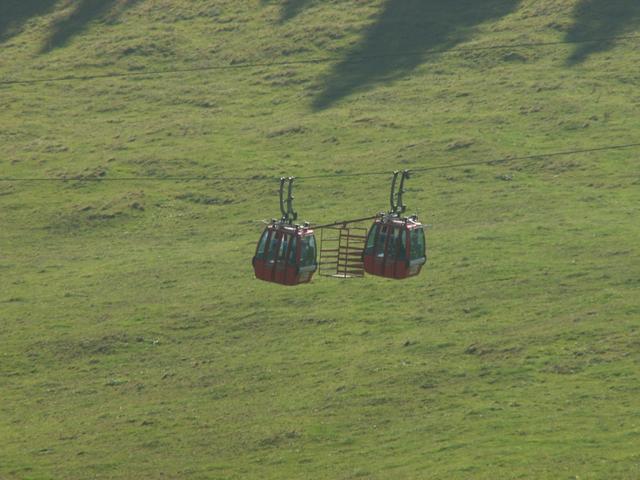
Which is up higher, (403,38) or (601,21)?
(601,21)

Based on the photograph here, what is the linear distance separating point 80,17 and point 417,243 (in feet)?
296

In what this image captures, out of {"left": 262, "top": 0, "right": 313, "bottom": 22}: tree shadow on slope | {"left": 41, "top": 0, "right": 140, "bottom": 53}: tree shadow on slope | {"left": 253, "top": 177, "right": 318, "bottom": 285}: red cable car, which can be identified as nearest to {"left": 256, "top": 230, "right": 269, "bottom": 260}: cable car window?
{"left": 253, "top": 177, "right": 318, "bottom": 285}: red cable car

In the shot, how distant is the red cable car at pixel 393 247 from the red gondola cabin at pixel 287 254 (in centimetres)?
183

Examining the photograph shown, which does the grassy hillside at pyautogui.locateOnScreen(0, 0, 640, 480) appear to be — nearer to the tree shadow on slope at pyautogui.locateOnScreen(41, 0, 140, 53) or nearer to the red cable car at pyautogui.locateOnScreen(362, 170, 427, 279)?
the tree shadow on slope at pyautogui.locateOnScreen(41, 0, 140, 53)

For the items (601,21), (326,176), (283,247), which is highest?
(283,247)

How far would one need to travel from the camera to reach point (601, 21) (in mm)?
123875

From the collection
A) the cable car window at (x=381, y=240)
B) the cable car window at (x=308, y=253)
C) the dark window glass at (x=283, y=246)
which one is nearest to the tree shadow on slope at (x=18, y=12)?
the dark window glass at (x=283, y=246)

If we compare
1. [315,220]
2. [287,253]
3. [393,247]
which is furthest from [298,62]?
[393,247]

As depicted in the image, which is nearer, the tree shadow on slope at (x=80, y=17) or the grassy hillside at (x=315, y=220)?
the grassy hillside at (x=315, y=220)

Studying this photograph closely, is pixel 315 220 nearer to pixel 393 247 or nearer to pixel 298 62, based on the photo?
pixel 298 62

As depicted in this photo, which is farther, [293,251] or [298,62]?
[298,62]

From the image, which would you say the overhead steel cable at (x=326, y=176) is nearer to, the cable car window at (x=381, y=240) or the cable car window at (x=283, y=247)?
the cable car window at (x=381, y=240)

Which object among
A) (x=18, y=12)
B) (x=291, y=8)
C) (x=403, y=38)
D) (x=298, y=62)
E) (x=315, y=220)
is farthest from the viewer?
(x=18, y=12)

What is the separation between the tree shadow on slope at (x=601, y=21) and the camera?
121000 mm
